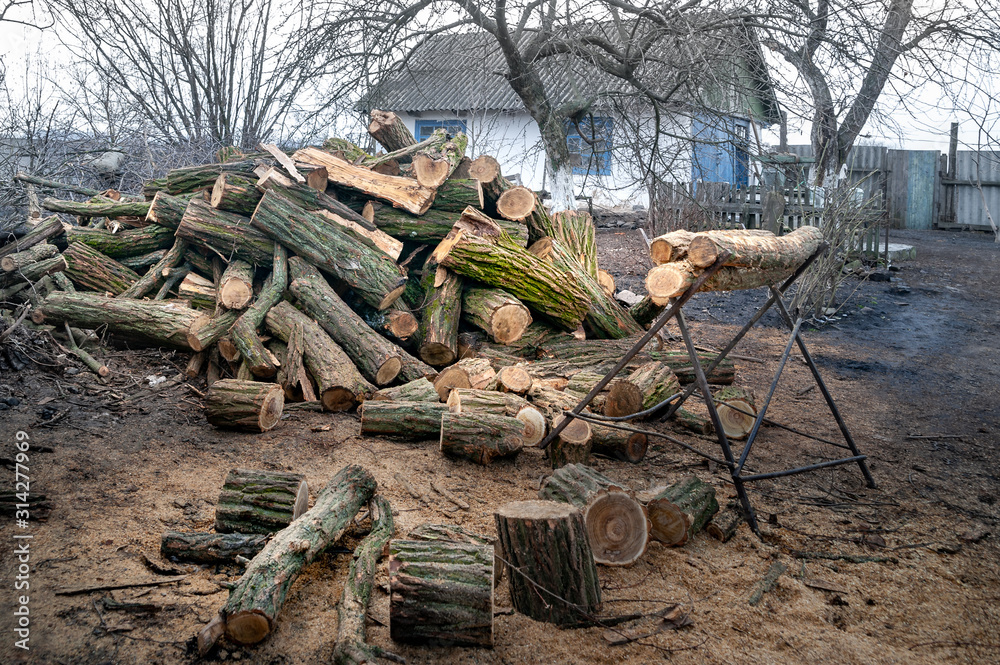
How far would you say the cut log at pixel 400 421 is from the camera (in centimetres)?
470

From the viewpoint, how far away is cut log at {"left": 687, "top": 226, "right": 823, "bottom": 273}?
3160mm

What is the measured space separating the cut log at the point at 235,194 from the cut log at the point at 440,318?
188 cm

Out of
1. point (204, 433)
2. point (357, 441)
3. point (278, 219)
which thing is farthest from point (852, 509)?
point (278, 219)

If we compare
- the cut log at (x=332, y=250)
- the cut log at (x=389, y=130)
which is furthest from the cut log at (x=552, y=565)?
the cut log at (x=389, y=130)

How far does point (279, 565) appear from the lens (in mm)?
2604

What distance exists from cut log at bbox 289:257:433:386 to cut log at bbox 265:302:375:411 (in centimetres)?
9

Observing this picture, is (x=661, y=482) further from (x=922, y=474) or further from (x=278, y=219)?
(x=278, y=219)

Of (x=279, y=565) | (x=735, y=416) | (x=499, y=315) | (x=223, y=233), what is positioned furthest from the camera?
(x=223, y=233)

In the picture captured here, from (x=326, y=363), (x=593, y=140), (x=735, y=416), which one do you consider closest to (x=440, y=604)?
(x=326, y=363)

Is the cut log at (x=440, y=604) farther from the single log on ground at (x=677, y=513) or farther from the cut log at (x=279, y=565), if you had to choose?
the single log on ground at (x=677, y=513)

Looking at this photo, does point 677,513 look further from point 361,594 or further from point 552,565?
point 361,594

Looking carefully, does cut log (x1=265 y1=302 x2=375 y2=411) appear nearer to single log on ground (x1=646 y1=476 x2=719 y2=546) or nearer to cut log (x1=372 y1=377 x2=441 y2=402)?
cut log (x1=372 y1=377 x2=441 y2=402)

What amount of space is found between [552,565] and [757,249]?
1.95m

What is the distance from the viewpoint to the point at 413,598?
2.47 metres
